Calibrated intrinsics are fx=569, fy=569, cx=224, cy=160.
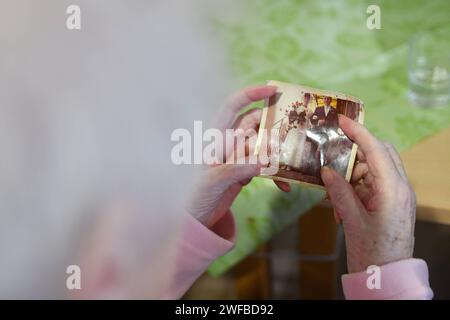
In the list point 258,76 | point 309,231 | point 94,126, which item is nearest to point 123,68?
point 94,126

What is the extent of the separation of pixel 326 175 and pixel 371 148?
7 cm

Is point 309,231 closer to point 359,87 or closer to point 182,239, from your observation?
point 359,87

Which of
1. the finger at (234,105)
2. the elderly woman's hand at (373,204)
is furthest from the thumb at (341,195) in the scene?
the finger at (234,105)

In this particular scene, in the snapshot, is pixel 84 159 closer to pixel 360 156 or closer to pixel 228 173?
pixel 228 173

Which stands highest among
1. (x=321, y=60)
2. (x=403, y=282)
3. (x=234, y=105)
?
(x=321, y=60)

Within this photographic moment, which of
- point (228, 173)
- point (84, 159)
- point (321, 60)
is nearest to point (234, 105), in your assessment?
point (228, 173)

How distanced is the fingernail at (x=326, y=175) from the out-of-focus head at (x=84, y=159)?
0.63 ft

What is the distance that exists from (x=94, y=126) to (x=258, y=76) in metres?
0.53

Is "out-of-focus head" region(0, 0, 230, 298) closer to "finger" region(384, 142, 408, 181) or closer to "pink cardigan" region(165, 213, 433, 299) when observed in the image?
"pink cardigan" region(165, 213, 433, 299)

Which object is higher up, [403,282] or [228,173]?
[228,173]

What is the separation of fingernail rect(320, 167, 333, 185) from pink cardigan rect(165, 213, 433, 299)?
0.41 ft

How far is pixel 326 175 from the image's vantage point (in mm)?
755

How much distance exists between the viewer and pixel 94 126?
2.41 feet

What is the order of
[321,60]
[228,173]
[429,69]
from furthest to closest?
1. [321,60]
2. [429,69]
3. [228,173]
